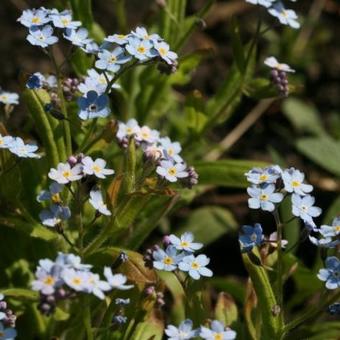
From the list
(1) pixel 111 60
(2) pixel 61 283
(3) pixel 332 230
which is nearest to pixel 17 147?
(1) pixel 111 60

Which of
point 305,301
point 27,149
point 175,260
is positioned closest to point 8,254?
point 27,149

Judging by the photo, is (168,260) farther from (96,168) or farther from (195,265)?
(96,168)

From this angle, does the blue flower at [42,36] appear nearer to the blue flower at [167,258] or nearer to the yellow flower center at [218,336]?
the blue flower at [167,258]

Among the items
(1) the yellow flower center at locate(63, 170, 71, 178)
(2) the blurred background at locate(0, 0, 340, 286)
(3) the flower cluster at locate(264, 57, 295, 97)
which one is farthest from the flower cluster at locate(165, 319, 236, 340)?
(2) the blurred background at locate(0, 0, 340, 286)

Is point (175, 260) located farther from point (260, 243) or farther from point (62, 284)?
point (62, 284)

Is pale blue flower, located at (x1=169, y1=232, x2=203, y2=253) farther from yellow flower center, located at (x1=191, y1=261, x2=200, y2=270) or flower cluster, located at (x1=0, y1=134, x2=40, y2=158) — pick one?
flower cluster, located at (x1=0, y1=134, x2=40, y2=158)

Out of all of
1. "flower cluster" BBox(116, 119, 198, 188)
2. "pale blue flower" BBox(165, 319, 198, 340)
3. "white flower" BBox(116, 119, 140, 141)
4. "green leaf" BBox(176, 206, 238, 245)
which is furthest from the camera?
"green leaf" BBox(176, 206, 238, 245)

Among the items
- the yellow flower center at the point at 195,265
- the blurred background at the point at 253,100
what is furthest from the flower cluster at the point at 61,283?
the blurred background at the point at 253,100
